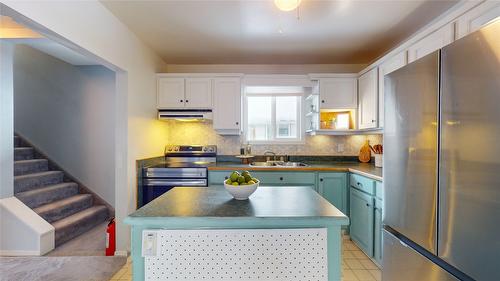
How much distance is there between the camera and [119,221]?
2.56 m

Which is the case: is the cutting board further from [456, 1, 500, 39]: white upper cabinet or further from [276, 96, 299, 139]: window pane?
[456, 1, 500, 39]: white upper cabinet

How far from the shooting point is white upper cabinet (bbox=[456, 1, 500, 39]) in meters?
1.37

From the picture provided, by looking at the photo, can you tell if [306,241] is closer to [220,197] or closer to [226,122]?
[220,197]

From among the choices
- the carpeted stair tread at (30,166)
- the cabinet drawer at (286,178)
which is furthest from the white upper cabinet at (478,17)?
the carpeted stair tread at (30,166)

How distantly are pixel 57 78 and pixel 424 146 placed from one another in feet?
16.1

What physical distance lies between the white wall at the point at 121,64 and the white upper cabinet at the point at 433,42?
2751 mm

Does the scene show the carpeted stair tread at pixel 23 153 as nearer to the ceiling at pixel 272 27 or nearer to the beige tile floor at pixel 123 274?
the ceiling at pixel 272 27

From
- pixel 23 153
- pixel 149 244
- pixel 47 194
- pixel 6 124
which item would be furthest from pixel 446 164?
pixel 23 153

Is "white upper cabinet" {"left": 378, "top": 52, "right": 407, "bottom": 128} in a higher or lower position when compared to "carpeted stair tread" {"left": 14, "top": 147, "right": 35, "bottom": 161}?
higher

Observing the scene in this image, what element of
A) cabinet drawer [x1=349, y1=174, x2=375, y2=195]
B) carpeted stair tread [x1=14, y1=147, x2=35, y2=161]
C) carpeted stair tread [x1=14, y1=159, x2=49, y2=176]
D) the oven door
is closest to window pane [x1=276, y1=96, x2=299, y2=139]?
cabinet drawer [x1=349, y1=174, x2=375, y2=195]

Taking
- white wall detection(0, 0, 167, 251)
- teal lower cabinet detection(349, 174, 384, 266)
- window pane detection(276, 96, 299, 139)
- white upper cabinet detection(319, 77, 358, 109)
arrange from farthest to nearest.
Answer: window pane detection(276, 96, 299, 139) → white upper cabinet detection(319, 77, 358, 109) → teal lower cabinet detection(349, 174, 384, 266) → white wall detection(0, 0, 167, 251)

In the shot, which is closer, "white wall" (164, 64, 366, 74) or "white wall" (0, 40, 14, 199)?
"white wall" (0, 40, 14, 199)

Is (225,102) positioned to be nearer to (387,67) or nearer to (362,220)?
(387,67)

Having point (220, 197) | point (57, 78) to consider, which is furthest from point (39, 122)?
point (220, 197)
